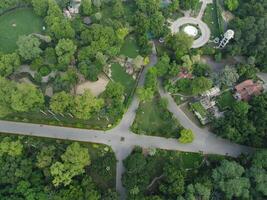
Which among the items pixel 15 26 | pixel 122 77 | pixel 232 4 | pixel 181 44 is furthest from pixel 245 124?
pixel 15 26

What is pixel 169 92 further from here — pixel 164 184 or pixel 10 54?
pixel 10 54

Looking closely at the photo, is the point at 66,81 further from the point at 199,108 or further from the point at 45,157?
the point at 199,108

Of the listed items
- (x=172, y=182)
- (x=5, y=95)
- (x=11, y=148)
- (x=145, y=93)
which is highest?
(x=145, y=93)

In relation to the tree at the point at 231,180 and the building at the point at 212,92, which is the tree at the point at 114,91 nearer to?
the building at the point at 212,92

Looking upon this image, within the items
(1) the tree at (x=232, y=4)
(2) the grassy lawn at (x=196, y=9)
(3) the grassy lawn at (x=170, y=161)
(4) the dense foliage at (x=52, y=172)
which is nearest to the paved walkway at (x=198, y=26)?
(2) the grassy lawn at (x=196, y=9)

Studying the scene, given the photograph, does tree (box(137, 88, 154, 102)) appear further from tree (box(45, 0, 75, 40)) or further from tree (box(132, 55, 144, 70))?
tree (box(45, 0, 75, 40))

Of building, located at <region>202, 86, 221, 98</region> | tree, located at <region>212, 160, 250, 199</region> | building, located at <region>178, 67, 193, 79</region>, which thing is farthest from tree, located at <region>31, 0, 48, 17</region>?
tree, located at <region>212, 160, 250, 199</region>

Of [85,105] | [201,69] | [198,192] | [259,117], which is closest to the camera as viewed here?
[198,192]

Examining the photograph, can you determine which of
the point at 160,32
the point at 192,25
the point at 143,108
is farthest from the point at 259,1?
the point at 143,108
